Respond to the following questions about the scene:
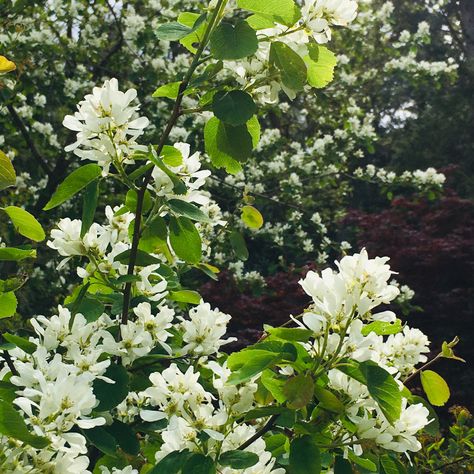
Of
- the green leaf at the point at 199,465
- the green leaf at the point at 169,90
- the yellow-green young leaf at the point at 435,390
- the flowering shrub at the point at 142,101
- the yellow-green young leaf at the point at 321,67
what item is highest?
the yellow-green young leaf at the point at 321,67

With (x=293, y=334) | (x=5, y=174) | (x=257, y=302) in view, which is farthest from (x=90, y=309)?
(x=257, y=302)

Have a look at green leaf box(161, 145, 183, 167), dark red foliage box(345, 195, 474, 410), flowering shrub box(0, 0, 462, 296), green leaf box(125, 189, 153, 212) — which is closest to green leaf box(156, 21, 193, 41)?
green leaf box(161, 145, 183, 167)

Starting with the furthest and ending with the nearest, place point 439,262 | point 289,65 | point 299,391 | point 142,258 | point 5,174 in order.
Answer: point 439,262 → point 142,258 → point 289,65 → point 5,174 → point 299,391

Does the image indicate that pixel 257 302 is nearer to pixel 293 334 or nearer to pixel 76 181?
pixel 76 181

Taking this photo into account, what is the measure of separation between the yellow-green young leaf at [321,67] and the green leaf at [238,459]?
0.65 meters

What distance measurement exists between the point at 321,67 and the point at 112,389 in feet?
2.25

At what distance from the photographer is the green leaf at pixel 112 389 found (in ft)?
4.09

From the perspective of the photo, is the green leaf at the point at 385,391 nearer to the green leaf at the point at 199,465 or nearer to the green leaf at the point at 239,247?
the green leaf at the point at 199,465

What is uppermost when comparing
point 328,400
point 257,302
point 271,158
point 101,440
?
point 328,400

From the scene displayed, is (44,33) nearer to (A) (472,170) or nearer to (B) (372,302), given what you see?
(B) (372,302)

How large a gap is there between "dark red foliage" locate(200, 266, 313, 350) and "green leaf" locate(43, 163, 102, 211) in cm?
437

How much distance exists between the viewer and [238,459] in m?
1.03

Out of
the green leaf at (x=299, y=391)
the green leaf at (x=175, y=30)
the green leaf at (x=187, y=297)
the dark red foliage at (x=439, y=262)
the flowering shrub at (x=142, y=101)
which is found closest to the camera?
the green leaf at (x=299, y=391)

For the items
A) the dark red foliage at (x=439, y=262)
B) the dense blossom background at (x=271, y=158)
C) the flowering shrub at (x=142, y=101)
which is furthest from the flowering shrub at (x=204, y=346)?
the dark red foliage at (x=439, y=262)
